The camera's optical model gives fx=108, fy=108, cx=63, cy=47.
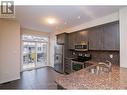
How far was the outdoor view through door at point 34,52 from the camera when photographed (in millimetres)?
6458

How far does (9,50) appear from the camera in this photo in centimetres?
429

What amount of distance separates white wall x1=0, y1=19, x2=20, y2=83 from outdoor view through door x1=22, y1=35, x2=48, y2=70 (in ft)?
5.86

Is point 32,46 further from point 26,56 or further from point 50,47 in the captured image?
point 50,47

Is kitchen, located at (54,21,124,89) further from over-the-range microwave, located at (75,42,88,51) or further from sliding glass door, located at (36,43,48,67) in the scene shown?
sliding glass door, located at (36,43,48,67)

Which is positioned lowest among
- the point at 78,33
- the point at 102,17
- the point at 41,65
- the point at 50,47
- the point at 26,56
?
the point at 41,65

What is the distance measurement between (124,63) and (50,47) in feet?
17.7

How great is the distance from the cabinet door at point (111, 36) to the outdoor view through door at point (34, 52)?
4.57 m

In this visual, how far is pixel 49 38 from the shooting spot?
761 cm

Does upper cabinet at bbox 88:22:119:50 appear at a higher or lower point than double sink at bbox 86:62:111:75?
higher

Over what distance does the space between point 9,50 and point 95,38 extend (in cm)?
338

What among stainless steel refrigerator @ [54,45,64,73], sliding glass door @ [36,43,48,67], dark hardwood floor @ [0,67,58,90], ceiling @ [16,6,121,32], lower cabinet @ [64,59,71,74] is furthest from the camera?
sliding glass door @ [36,43,48,67]

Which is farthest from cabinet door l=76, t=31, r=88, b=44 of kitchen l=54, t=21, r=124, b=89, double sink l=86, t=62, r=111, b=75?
double sink l=86, t=62, r=111, b=75

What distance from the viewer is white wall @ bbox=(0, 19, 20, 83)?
13.3ft
